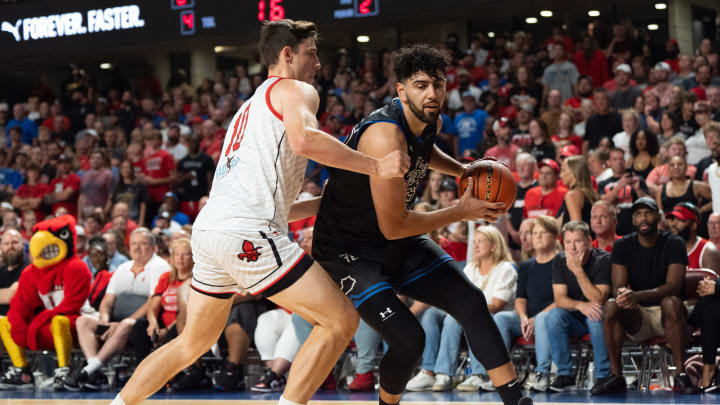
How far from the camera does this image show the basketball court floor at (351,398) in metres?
6.26

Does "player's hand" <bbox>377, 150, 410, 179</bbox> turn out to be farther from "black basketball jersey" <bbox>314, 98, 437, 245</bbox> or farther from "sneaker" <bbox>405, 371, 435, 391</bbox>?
"sneaker" <bbox>405, 371, 435, 391</bbox>

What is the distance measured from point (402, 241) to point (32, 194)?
9786mm

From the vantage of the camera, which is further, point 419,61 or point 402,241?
point 402,241

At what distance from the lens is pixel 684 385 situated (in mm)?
6543

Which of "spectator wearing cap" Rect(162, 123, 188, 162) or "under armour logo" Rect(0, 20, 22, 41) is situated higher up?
"under armour logo" Rect(0, 20, 22, 41)

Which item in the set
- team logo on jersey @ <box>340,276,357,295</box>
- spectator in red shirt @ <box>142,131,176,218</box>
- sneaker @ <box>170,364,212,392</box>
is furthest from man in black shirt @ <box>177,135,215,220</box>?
team logo on jersey @ <box>340,276,357,295</box>

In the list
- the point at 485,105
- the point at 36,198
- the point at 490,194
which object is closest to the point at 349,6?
the point at 485,105

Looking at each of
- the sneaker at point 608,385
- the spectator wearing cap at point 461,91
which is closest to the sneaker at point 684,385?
the sneaker at point 608,385

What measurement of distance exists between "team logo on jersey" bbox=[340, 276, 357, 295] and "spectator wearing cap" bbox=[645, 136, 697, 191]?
→ 196 inches

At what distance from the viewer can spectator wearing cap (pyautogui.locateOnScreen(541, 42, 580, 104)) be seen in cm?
1223

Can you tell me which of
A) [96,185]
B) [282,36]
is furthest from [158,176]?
[282,36]

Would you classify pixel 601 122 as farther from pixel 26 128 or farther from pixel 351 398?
pixel 26 128

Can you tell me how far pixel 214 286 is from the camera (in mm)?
3977

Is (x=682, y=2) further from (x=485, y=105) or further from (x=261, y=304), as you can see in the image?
(x=261, y=304)
